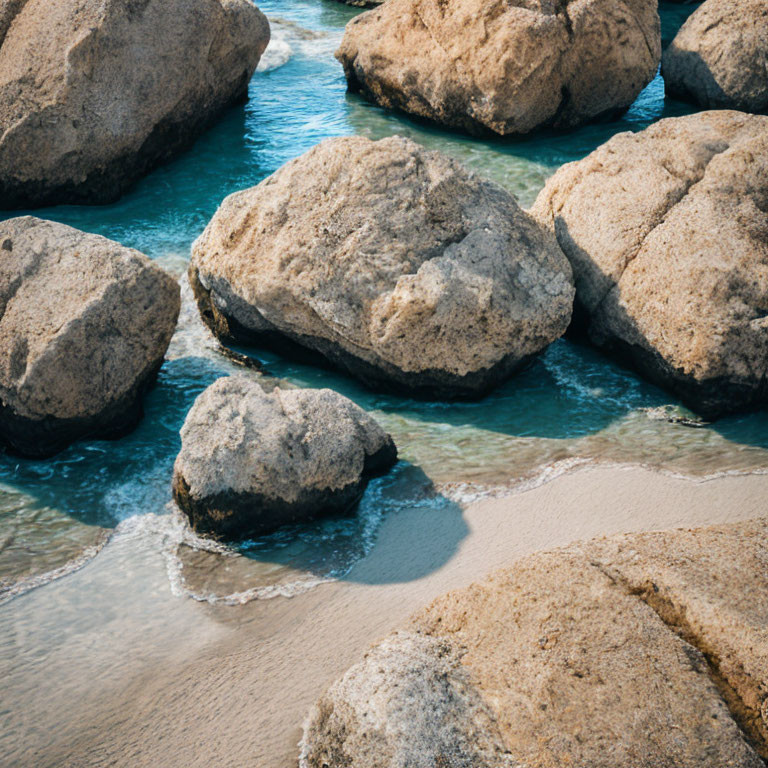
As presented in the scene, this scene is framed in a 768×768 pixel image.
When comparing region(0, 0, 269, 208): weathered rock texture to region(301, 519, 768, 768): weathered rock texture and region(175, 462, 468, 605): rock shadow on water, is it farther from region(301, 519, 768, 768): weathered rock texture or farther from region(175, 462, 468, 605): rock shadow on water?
region(301, 519, 768, 768): weathered rock texture

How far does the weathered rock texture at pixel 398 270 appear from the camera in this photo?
27.4ft

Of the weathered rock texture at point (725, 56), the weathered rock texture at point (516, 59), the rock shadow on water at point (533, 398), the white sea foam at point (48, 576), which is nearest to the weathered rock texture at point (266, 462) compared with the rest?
the white sea foam at point (48, 576)

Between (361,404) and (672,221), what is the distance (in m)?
3.54

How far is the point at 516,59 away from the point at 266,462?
28.3 ft

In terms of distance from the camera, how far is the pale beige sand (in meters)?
5.25

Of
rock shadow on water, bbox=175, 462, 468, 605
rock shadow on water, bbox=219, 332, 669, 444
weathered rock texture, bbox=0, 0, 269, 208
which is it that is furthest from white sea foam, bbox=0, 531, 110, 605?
weathered rock texture, bbox=0, 0, 269, 208

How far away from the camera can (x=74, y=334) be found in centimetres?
785

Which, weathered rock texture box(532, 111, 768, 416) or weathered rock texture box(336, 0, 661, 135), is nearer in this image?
weathered rock texture box(532, 111, 768, 416)

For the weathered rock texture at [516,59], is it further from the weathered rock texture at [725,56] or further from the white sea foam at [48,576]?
the white sea foam at [48,576]

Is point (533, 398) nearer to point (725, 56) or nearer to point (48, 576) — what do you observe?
point (48, 576)

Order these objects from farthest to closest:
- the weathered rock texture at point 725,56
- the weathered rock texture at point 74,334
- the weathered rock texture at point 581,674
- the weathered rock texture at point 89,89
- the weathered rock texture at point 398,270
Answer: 1. the weathered rock texture at point 725,56
2. the weathered rock texture at point 89,89
3. the weathered rock texture at point 398,270
4. the weathered rock texture at point 74,334
5. the weathered rock texture at point 581,674

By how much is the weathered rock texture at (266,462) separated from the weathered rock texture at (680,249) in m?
3.11

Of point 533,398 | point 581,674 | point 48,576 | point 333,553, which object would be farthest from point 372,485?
point 581,674

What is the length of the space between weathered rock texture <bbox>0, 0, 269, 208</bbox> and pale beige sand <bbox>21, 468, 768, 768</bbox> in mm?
7874
